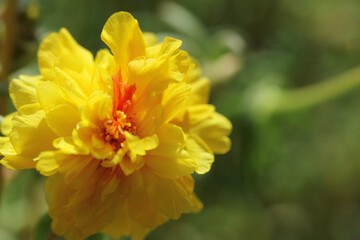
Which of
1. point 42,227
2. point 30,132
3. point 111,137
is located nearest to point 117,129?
point 111,137

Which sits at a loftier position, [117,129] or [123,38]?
[123,38]

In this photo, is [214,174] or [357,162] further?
[357,162]

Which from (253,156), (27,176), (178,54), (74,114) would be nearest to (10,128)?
(74,114)

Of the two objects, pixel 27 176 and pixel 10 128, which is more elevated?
pixel 10 128

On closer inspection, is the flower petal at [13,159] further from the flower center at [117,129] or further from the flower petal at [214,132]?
the flower petal at [214,132]

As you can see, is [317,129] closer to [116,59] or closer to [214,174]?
[214,174]

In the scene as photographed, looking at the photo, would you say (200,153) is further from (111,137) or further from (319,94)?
(319,94)

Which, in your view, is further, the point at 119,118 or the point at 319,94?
the point at 319,94
